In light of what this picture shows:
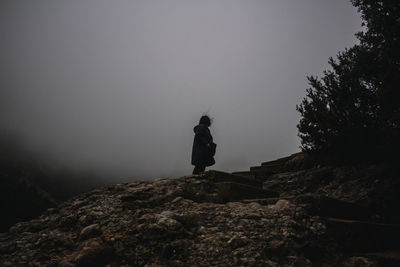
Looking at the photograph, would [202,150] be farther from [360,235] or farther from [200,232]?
[360,235]

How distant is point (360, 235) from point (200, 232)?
6.74ft

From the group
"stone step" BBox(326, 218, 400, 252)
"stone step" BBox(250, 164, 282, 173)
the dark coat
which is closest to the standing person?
the dark coat

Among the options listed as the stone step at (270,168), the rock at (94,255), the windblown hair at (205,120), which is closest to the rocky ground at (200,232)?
the rock at (94,255)

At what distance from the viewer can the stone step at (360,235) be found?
8.49 ft

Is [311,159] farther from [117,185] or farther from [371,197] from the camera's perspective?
[117,185]

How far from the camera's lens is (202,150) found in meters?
5.73

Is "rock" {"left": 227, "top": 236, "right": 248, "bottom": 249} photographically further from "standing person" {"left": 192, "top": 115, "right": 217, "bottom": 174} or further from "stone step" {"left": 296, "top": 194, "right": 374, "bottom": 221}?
"standing person" {"left": 192, "top": 115, "right": 217, "bottom": 174}

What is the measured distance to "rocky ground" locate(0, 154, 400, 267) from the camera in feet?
7.72

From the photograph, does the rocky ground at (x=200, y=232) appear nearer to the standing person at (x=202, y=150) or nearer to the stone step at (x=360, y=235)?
the stone step at (x=360, y=235)

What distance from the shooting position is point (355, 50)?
6.23 metres

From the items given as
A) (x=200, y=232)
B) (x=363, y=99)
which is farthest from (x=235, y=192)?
(x=363, y=99)

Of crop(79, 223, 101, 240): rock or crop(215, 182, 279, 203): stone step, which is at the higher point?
crop(215, 182, 279, 203): stone step

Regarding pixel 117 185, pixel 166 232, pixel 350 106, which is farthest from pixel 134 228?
pixel 350 106

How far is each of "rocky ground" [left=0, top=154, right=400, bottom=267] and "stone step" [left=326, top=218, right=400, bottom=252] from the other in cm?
1
